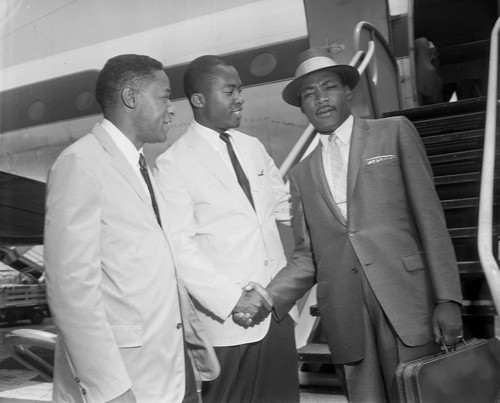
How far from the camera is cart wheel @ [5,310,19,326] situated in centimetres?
875

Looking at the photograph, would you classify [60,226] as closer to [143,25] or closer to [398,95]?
[398,95]

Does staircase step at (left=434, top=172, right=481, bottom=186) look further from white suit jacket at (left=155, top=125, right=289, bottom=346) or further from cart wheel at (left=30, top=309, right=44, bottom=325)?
cart wheel at (left=30, top=309, right=44, bottom=325)

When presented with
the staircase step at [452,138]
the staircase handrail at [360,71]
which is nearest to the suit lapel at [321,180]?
the staircase handrail at [360,71]

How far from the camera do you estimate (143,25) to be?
7.66 meters

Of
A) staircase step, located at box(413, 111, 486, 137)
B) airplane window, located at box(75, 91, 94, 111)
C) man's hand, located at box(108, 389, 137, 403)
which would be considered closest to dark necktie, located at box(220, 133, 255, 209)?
man's hand, located at box(108, 389, 137, 403)

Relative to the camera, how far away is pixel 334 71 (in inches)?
87.1

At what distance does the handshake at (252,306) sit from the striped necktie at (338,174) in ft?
1.32

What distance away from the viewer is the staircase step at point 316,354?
2.59m

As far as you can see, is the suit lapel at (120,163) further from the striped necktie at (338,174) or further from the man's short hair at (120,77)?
the striped necktie at (338,174)

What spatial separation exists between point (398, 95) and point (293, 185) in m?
4.14

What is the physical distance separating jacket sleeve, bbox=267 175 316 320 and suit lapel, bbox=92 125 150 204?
63cm

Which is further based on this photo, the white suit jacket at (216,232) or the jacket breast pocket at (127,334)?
the white suit jacket at (216,232)

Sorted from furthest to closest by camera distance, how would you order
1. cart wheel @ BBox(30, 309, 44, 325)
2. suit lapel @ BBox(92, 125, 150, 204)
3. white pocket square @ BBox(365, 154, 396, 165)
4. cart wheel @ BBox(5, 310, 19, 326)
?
cart wheel @ BBox(5, 310, 19, 326) → cart wheel @ BBox(30, 309, 44, 325) → white pocket square @ BBox(365, 154, 396, 165) → suit lapel @ BBox(92, 125, 150, 204)

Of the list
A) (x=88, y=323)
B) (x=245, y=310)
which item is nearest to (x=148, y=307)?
(x=88, y=323)
